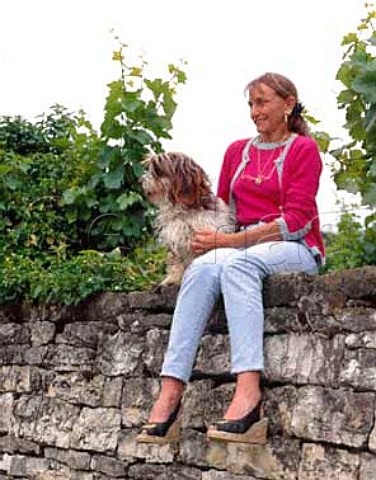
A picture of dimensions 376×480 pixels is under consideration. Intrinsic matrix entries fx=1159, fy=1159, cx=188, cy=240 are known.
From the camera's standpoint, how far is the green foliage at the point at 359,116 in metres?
4.84

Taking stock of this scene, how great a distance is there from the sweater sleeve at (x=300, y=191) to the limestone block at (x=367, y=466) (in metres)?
1.06

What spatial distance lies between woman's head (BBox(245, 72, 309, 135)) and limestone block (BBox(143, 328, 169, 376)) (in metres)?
1.09

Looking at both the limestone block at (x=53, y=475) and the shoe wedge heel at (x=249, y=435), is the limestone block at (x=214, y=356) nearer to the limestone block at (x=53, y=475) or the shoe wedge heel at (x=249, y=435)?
the shoe wedge heel at (x=249, y=435)

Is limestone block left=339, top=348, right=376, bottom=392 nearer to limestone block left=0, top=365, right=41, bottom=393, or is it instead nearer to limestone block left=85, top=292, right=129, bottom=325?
limestone block left=85, top=292, right=129, bottom=325

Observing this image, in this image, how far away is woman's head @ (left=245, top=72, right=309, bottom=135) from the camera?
4.99 m

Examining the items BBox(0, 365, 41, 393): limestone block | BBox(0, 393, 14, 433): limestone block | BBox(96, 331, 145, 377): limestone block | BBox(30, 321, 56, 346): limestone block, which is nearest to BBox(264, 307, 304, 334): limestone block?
BBox(96, 331, 145, 377): limestone block

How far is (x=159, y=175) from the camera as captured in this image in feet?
16.7

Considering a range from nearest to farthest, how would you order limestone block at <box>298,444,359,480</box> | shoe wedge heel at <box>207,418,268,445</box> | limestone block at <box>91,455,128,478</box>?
1. limestone block at <box>298,444,359,480</box>
2. shoe wedge heel at <box>207,418,268,445</box>
3. limestone block at <box>91,455,128,478</box>

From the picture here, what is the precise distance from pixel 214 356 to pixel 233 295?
47 centimetres

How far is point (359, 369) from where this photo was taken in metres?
4.32

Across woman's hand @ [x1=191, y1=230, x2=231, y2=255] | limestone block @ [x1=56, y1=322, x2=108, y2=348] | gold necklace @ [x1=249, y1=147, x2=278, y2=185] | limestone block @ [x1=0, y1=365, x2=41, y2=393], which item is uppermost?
gold necklace @ [x1=249, y1=147, x2=278, y2=185]

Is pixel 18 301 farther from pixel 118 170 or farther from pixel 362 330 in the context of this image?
pixel 362 330

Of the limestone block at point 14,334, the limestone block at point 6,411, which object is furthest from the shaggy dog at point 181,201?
the limestone block at point 6,411

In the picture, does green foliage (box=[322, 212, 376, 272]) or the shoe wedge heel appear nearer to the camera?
the shoe wedge heel
